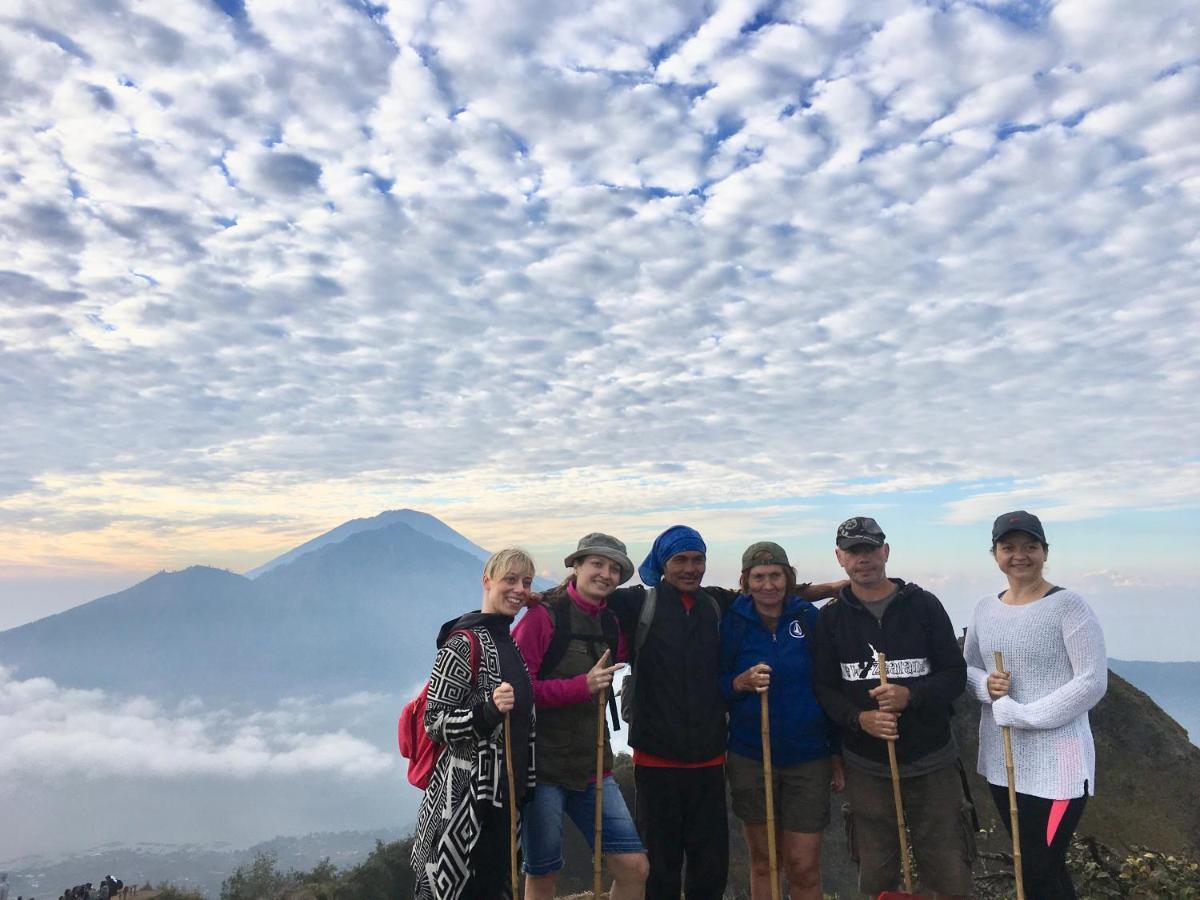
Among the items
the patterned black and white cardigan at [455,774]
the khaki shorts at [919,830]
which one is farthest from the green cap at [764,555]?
the patterned black and white cardigan at [455,774]

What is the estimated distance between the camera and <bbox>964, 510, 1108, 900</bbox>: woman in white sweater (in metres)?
4.85

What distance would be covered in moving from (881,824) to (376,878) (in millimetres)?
28256

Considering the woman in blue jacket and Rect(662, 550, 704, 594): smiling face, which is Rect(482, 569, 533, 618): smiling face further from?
the woman in blue jacket

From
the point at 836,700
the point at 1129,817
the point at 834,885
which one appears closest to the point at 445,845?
the point at 836,700

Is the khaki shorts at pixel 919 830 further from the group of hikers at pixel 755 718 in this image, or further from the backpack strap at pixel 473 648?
the backpack strap at pixel 473 648

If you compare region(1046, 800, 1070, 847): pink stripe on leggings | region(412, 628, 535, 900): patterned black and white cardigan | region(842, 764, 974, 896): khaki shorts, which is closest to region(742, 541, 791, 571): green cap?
region(842, 764, 974, 896): khaki shorts

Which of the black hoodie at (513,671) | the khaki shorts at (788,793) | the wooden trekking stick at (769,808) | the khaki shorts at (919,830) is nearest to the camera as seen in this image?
the black hoodie at (513,671)

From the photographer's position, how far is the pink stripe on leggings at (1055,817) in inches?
191

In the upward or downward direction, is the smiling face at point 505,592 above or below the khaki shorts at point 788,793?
above

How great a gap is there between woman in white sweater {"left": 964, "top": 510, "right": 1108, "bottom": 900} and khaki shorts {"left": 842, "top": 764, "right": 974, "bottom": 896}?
308 millimetres

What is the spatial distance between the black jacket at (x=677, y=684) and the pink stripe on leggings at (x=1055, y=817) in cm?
207

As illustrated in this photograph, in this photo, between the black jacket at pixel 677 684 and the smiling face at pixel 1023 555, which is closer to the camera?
the smiling face at pixel 1023 555

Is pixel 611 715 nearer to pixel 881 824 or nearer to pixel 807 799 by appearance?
pixel 807 799

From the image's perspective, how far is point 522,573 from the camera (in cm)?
515
